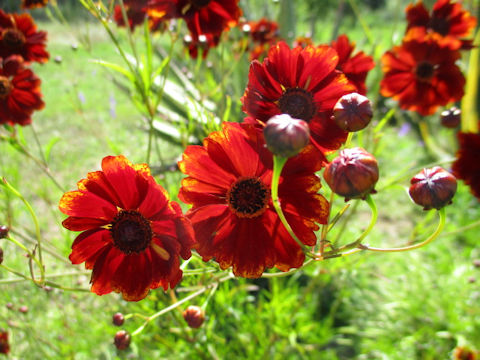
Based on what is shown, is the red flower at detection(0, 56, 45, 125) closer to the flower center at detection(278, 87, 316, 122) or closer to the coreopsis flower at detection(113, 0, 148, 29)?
the coreopsis flower at detection(113, 0, 148, 29)

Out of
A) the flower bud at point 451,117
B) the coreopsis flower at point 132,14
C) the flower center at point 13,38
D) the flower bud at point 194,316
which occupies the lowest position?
the flower bud at point 194,316

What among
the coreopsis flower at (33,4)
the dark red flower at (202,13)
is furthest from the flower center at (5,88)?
the dark red flower at (202,13)

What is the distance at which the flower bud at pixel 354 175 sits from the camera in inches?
13.4

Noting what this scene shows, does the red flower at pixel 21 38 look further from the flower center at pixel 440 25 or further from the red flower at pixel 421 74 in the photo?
the flower center at pixel 440 25

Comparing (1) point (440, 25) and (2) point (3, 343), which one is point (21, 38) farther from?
(1) point (440, 25)

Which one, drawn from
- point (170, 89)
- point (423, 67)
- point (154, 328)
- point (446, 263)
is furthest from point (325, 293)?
point (170, 89)

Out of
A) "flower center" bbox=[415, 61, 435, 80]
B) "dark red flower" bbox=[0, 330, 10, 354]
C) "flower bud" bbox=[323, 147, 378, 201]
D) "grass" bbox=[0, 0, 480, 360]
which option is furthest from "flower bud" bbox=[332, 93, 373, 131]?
"dark red flower" bbox=[0, 330, 10, 354]

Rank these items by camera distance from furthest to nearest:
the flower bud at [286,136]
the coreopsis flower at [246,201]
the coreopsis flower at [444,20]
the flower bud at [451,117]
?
the coreopsis flower at [444,20], the flower bud at [451,117], the coreopsis flower at [246,201], the flower bud at [286,136]

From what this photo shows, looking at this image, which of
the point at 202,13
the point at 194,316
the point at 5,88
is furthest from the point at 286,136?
the point at 5,88

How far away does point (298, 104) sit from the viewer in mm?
475

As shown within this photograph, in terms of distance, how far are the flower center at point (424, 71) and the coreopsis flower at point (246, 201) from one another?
575 mm

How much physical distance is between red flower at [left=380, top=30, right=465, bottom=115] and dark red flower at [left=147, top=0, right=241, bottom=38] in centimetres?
36

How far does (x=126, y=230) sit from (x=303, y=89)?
0.27 m

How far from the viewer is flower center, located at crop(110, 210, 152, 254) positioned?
45 centimetres
